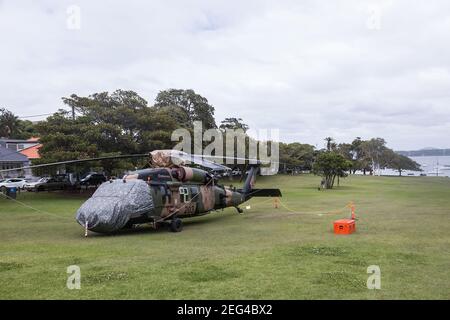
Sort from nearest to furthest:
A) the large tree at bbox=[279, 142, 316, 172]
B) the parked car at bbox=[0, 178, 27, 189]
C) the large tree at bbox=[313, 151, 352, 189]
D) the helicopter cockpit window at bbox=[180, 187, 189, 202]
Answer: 1. the helicopter cockpit window at bbox=[180, 187, 189, 202]
2. the parked car at bbox=[0, 178, 27, 189]
3. the large tree at bbox=[313, 151, 352, 189]
4. the large tree at bbox=[279, 142, 316, 172]

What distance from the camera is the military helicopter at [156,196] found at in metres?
13.0

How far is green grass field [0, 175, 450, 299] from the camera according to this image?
7.16 meters

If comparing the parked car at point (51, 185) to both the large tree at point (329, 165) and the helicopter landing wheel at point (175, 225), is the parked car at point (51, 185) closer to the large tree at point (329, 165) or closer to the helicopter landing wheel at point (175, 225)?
the large tree at point (329, 165)

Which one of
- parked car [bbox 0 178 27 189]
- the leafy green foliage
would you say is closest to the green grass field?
parked car [bbox 0 178 27 189]

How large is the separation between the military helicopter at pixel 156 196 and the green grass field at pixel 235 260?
57cm

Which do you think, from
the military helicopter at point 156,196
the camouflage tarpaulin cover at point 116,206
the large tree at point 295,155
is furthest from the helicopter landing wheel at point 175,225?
the large tree at point 295,155

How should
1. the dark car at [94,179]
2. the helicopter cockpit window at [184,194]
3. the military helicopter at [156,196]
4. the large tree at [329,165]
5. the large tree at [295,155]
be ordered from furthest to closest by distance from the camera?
the large tree at [295,155] → the large tree at [329,165] → the dark car at [94,179] → the helicopter cockpit window at [184,194] → the military helicopter at [156,196]

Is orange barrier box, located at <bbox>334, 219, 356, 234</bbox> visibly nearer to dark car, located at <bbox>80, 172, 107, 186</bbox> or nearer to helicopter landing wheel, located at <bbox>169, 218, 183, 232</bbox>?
helicopter landing wheel, located at <bbox>169, 218, 183, 232</bbox>

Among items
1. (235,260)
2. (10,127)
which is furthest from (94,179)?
(10,127)

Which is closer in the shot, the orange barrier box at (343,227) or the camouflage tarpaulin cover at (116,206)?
the camouflage tarpaulin cover at (116,206)

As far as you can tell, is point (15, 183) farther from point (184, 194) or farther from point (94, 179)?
point (184, 194)

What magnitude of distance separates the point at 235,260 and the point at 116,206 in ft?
17.0
